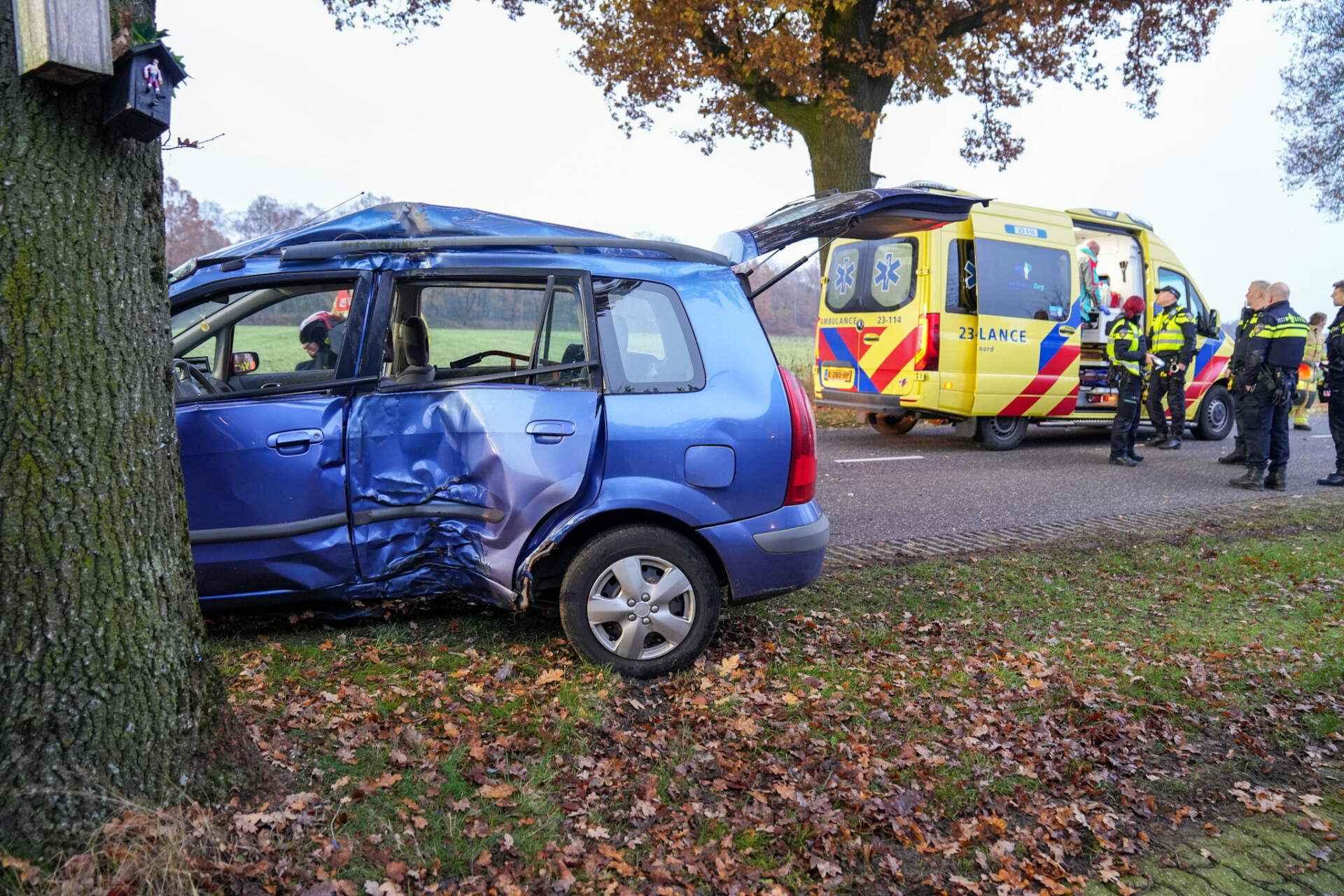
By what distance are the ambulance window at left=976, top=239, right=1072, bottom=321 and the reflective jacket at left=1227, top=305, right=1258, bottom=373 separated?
92.7 inches

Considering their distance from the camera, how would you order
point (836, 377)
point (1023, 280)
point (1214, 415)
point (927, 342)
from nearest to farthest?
point (927, 342) < point (1023, 280) < point (836, 377) < point (1214, 415)

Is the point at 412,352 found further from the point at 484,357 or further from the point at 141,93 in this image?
the point at 141,93

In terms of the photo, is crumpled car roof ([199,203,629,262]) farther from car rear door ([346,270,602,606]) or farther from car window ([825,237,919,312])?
car window ([825,237,919,312])

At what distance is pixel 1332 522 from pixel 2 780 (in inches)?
338

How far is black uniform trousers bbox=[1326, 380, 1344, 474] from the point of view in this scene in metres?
9.48

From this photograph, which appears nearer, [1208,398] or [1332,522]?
[1332,522]

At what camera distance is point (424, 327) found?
4.36m

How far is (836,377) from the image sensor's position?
11805 mm

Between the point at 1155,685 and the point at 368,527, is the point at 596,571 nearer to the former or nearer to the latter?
the point at 368,527

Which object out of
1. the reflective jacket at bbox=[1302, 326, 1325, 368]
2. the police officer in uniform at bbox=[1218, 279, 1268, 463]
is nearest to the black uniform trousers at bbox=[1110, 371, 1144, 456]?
the police officer in uniform at bbox=[1218, 279, 1268, 463]

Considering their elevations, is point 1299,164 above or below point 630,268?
above

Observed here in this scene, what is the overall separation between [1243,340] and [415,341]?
8474 millimetres

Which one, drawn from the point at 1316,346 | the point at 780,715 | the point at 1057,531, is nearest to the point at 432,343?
the point at 780,715

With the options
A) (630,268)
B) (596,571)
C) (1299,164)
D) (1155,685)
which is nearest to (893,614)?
(1155,685)
